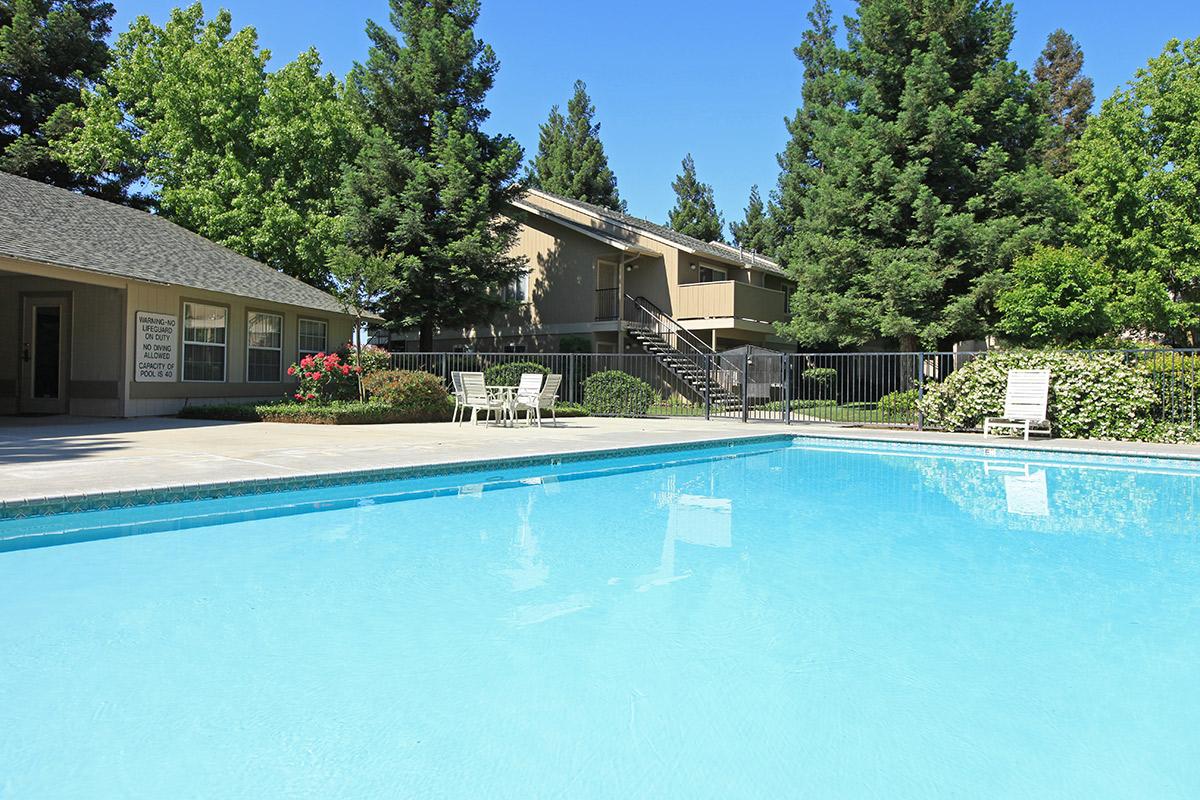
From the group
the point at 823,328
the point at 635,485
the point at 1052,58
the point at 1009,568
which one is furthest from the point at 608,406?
the point at 1052,58

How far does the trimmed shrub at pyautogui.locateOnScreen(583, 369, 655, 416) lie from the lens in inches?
787

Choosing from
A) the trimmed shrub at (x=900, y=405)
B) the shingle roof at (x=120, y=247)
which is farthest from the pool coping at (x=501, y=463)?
the shingle roof at (x=120, y=247)

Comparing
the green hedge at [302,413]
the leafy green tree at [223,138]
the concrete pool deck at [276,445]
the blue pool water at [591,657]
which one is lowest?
the blue pool water at [591,657]

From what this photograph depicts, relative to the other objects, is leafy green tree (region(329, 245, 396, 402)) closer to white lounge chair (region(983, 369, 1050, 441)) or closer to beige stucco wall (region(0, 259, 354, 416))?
beige stucco wall (region(0, 259, 354, 416))

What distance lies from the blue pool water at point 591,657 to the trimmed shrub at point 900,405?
10695mm

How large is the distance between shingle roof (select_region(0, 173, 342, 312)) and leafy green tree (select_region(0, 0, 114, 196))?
10057 millimetres

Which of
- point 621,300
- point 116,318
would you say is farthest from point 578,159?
point 116,318

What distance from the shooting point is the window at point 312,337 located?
1970 centimetres

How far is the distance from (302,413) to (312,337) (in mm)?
5400

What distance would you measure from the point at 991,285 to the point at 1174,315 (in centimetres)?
531

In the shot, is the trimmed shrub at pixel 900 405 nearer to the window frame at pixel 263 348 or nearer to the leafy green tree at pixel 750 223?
the window frame at pixel 263 348

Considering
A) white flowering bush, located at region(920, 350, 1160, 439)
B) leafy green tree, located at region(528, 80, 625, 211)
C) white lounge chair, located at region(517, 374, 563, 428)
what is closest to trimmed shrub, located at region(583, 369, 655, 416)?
white lounge chair, located at region(517, 374, 563, 428)

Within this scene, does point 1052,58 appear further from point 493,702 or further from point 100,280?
point 493,702

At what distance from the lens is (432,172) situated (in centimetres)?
2170
